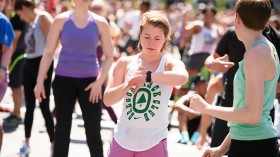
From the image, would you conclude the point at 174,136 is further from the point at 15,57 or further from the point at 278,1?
the point at 278,1

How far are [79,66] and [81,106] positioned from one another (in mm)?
341

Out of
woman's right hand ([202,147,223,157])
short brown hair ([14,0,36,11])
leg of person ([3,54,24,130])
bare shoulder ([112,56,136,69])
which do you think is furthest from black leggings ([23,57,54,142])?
woman's right hand ([202,147,223,157])

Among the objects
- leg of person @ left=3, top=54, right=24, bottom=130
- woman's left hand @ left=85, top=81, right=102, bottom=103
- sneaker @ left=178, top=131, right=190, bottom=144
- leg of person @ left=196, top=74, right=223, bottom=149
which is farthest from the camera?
leg of person @ left=3, top=54, right=24, bottom=130

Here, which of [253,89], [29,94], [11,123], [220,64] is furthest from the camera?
[11,123]

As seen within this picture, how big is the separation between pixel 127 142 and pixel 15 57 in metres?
5.05

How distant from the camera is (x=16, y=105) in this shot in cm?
796

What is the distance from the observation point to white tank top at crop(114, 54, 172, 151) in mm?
3525

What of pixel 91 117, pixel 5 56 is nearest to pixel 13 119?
pixel 5 56

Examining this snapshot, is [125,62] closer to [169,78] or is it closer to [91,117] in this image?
[169,78]

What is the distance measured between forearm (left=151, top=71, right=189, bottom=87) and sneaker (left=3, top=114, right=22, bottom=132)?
4.45m

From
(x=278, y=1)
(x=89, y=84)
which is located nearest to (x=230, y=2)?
(x=278, y=1)

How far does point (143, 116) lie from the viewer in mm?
3543

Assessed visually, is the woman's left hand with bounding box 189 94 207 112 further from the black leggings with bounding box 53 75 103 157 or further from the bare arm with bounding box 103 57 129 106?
the black leggings with bounding box 53 75 103 157

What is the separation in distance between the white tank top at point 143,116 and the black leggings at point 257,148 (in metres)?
0.66
